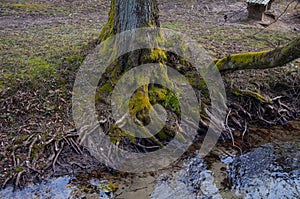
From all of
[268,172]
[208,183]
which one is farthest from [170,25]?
[208,183]

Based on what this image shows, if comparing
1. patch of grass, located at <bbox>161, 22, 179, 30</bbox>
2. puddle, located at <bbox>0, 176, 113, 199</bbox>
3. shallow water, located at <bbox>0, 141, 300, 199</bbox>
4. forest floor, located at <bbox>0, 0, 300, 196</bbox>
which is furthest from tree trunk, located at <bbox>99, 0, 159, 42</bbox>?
patch of grass, located at <bbox>161, 22, 179, 30</bbox>

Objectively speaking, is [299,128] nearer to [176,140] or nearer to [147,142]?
[176,140]

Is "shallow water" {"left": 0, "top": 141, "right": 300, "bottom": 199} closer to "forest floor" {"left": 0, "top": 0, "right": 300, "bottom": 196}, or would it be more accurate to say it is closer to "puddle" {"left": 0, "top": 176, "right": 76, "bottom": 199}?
"puddle" {"left": 0, "top": 176, "right": 76, "bottom": 199}

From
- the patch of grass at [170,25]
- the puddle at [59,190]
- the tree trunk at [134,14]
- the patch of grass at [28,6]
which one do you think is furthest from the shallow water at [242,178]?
the patch of grass at [28,6]

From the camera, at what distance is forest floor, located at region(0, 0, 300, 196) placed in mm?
4395

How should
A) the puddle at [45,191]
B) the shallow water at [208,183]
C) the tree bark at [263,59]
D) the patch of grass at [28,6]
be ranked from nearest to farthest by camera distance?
the puddle at [45,191] → the shallow water at [208,183] → the tree bark at [263,59] → the patch of grass at [28,6]

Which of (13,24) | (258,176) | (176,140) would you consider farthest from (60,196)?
(13,24)

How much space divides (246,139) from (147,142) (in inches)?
69.2

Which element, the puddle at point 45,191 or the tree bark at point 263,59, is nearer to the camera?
the puddle at point 45,191

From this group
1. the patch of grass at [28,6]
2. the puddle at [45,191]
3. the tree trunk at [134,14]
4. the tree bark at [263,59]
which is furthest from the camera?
the patch of grass at [28,6]

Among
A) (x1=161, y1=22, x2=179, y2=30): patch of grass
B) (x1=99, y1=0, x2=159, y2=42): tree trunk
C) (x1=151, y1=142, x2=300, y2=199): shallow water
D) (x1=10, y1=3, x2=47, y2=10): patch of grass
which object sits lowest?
(x1=151, y1=142, x2=300, y2=199): shallow water

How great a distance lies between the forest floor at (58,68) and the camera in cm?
439

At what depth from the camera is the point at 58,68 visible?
6.09m

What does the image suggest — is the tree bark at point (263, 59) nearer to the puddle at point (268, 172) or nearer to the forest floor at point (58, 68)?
the forest floor at point (58, 68)
